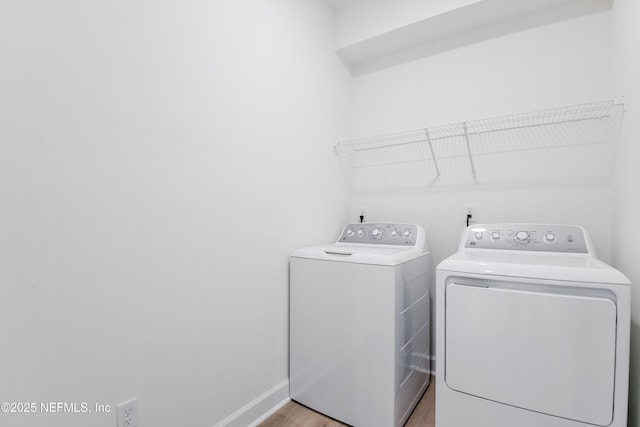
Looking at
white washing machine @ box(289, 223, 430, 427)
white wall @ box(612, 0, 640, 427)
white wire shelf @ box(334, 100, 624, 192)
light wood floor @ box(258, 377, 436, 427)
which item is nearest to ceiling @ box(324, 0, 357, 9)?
white wire shelf @ box(334, 100, 624, 192)

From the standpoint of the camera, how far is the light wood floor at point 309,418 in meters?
1.61

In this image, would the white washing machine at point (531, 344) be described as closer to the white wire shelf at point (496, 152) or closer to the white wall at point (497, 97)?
the white wall at point (497, 97)

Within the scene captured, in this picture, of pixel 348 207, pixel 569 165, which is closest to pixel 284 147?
pixel 348 207

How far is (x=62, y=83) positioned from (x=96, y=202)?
378mm

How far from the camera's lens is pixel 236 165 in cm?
152

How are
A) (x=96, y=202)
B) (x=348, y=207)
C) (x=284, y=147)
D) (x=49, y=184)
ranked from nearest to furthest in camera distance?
(x=49, y=184)
(x=96, y=202)
(x=284, y=147)
(x=348, y=207)

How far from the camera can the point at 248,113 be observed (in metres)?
1.59

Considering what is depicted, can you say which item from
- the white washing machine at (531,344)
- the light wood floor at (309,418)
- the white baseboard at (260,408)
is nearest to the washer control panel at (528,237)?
the white washing machine at (531,344)

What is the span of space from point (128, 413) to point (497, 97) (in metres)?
2.50

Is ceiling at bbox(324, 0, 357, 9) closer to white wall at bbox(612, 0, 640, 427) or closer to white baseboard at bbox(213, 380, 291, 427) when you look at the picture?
white wall at bbox(612, 0, 640, 427)

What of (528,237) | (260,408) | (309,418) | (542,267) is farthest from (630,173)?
(260,408)

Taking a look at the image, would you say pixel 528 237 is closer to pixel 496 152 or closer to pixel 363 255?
pixel 496 152

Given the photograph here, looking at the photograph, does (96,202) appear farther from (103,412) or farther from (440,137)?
(440,137)

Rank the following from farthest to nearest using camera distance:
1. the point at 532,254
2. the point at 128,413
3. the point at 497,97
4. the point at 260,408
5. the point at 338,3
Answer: the point at 338,3, the point at 497,97, the point at 260,408, the point at 532,254, the point at 128,413
